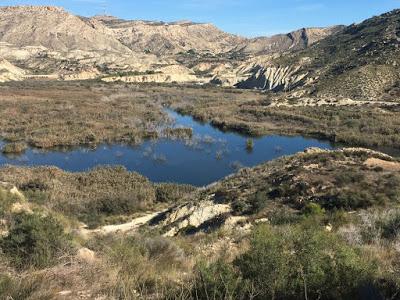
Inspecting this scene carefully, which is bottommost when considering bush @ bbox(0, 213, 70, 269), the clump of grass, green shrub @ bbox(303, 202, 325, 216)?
the clump of grass

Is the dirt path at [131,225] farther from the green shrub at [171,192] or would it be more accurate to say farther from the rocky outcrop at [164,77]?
the rocky outcrop at [164,77]

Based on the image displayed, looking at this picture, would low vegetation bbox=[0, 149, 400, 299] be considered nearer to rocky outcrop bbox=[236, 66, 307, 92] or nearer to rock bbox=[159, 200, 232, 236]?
rock bbox=[159, 200, 232, 236]

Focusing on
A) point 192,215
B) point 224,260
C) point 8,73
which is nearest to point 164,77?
point 8,73

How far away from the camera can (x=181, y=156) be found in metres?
48.7

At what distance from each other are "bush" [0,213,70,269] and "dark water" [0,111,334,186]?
2950 cm

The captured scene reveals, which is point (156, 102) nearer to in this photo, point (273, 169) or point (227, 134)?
point (227, 134)

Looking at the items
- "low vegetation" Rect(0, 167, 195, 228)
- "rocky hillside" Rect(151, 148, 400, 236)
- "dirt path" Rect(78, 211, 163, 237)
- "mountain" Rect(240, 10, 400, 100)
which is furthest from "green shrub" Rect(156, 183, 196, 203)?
"mountain" Rect(240, 10, 400, 100)

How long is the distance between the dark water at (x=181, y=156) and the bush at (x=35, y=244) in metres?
29.5

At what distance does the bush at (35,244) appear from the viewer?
761 cm

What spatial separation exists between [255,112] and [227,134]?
14232 mm

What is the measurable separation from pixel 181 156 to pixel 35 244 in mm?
40245

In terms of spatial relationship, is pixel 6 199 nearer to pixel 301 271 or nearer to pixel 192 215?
pixel 192 215

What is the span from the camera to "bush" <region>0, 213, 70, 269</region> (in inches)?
300

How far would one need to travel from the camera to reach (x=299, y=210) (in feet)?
67.3
